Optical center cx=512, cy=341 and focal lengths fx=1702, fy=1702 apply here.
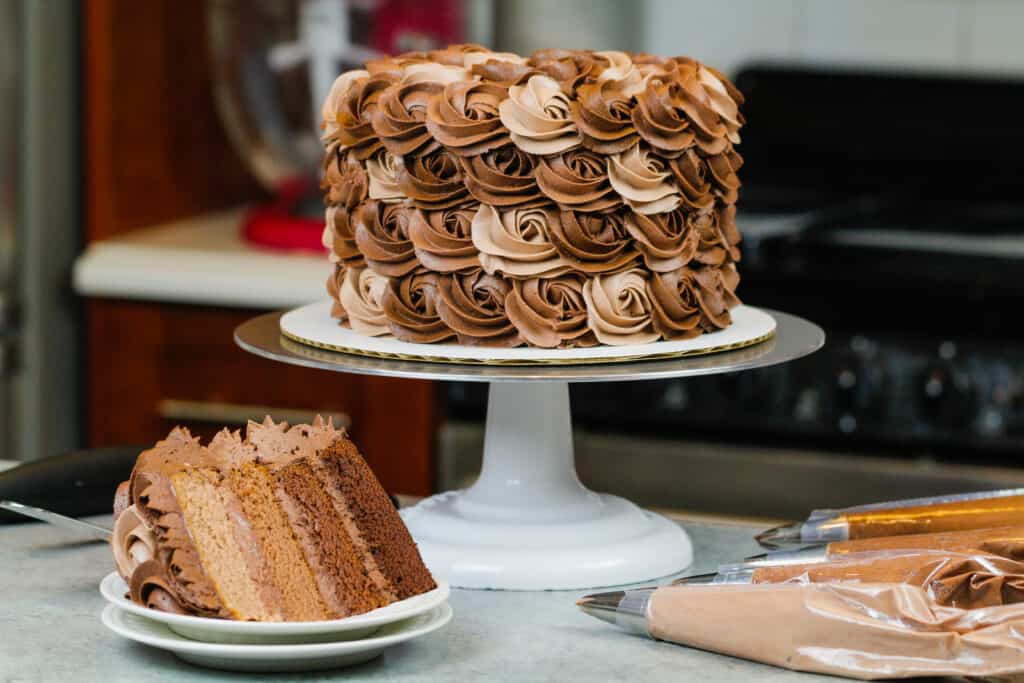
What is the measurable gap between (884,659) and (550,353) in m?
0.34

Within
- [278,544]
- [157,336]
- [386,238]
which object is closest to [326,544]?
[278,544]

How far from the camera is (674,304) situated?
1.28 m

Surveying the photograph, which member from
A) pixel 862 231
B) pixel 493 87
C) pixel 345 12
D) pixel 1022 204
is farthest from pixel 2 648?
pixel 1022 204

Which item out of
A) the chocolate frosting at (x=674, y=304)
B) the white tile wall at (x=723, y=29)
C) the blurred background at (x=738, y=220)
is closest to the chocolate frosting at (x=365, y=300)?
the chocolate frosting at (x=674, y=304)

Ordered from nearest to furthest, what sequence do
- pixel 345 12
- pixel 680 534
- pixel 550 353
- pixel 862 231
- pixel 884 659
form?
1. pixel 884 659
2. pixel 550 353
3. pixel 680 534
4. pixel 862 231
5. pixel 345 12

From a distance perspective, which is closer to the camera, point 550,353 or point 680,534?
point 550,353

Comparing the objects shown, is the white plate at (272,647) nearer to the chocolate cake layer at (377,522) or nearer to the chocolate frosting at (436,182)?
the chocolate cake layer at (377,522)

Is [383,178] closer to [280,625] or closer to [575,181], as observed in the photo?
[575,181]

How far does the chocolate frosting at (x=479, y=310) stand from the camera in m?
1.25

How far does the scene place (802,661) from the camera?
1058 millimetres

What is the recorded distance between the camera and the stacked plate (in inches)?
39.8

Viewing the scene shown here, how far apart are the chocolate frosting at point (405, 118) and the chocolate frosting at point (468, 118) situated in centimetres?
1

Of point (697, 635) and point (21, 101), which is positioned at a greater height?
point (21, 101)

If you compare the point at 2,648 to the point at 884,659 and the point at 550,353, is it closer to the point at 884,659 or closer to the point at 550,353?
the point at 550,353
